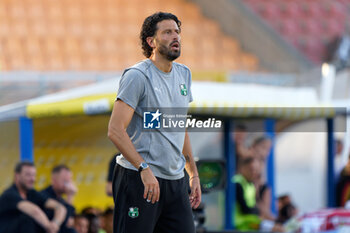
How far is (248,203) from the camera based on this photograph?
746cm

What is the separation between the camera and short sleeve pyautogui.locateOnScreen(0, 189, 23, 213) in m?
5.50

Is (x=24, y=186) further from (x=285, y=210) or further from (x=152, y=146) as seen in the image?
(x=285, y=210)

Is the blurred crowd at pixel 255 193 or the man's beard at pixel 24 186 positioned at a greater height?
the man's beard at pixel 24 186

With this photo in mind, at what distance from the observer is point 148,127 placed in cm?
293

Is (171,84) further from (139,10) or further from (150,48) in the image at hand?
(139,10)

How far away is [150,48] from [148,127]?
36 centimetres

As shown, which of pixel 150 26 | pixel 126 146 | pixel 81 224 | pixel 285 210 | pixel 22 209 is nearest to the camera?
pixel 126 146

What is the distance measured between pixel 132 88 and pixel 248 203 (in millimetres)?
4769

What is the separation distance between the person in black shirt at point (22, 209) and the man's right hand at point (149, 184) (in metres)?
2.86

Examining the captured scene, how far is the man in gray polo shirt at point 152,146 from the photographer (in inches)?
112

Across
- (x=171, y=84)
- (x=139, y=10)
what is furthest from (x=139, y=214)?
(x=139, y=10)

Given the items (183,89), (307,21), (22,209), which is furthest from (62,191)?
(307,21)

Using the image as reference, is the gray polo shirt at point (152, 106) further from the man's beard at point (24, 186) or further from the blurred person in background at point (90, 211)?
the blurred person in background at point (90, 211)

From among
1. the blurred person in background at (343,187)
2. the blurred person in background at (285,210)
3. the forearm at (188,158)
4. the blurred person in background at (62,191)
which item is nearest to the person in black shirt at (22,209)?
the blurred person in background at (62,191)
